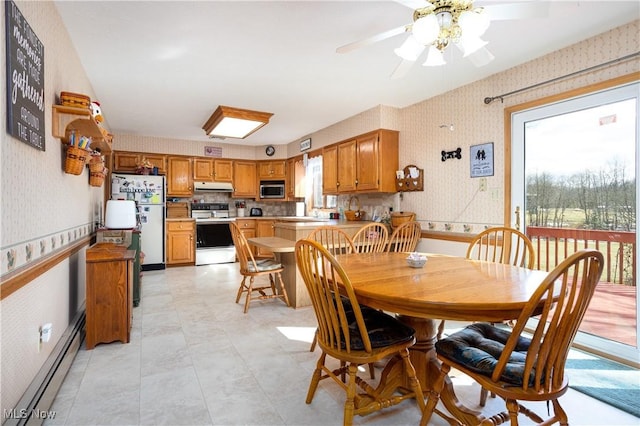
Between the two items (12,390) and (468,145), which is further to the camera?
(468,145)

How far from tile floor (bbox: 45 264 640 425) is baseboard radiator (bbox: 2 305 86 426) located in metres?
0.06

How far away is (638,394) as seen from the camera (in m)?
1.98

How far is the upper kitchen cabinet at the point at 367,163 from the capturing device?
14.0 feet

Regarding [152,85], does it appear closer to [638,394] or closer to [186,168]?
[186,168]

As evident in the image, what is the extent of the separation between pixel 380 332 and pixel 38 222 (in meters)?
1.97

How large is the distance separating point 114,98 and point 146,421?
Result: 3663mm

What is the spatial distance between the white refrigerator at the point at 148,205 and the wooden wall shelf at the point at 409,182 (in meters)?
3.85

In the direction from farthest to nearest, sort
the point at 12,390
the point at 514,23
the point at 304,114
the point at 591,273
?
the point at 304,114 < the point at 514,23 < the point at 12,390 < the point at 591,273

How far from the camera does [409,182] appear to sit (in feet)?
13.9

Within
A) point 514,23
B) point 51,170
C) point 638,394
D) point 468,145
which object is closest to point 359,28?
point 514,23

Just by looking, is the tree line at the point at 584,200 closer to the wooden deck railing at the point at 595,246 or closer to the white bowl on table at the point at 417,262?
the wooden deck railing at the point at 595,246

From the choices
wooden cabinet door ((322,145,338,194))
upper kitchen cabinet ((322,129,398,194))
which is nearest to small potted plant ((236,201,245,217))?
wooden cabinet door ((322,145,338,194))

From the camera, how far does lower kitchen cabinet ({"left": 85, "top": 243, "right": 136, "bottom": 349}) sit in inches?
101

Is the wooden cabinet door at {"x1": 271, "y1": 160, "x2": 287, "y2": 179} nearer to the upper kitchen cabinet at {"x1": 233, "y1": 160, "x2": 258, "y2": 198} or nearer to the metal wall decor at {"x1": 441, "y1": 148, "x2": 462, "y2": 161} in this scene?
the upper kitchen cabinet at {"x1": 233, "y1": 160, "x2": 258, "y2": 198}
